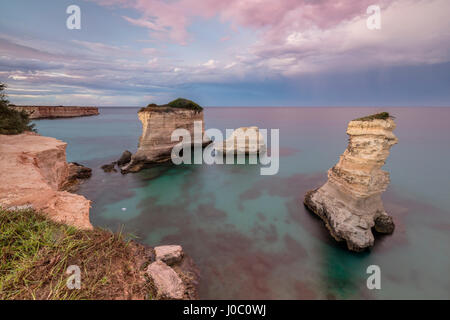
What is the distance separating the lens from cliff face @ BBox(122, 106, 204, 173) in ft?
75.8

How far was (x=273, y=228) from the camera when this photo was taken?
487 inches

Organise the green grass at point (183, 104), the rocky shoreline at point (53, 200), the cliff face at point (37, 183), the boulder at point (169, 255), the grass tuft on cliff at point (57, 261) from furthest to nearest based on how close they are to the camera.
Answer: the green grass at point (183, 104)
the boulder at point (169, 255)
the cliff face at point (37, 183)
the rocky shoreline at point (53, 200)
the grass tuft on cliff at point (57, 261)

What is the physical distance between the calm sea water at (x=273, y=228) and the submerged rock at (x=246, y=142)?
18.8 ft

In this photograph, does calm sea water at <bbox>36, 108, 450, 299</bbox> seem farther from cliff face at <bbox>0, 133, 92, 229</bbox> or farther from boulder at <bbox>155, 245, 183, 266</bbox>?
cliff face at <bbox>0, 133, 92, 229</bbox>

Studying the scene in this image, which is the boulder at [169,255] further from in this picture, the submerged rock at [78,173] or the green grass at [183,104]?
the green grass at [183,104]

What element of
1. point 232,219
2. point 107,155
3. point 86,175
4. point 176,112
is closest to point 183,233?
point 232,219

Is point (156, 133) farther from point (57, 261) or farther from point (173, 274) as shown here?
point (57, 261)

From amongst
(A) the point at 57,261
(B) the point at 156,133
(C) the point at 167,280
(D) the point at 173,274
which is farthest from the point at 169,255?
(B) the point at 156,133

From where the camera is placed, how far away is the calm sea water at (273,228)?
8492 mm

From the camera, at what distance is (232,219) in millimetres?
13445

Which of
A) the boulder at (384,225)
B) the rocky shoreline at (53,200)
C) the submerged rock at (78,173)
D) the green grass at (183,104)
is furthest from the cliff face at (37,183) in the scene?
the green grass at (183,104)

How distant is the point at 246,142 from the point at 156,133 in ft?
44.0
